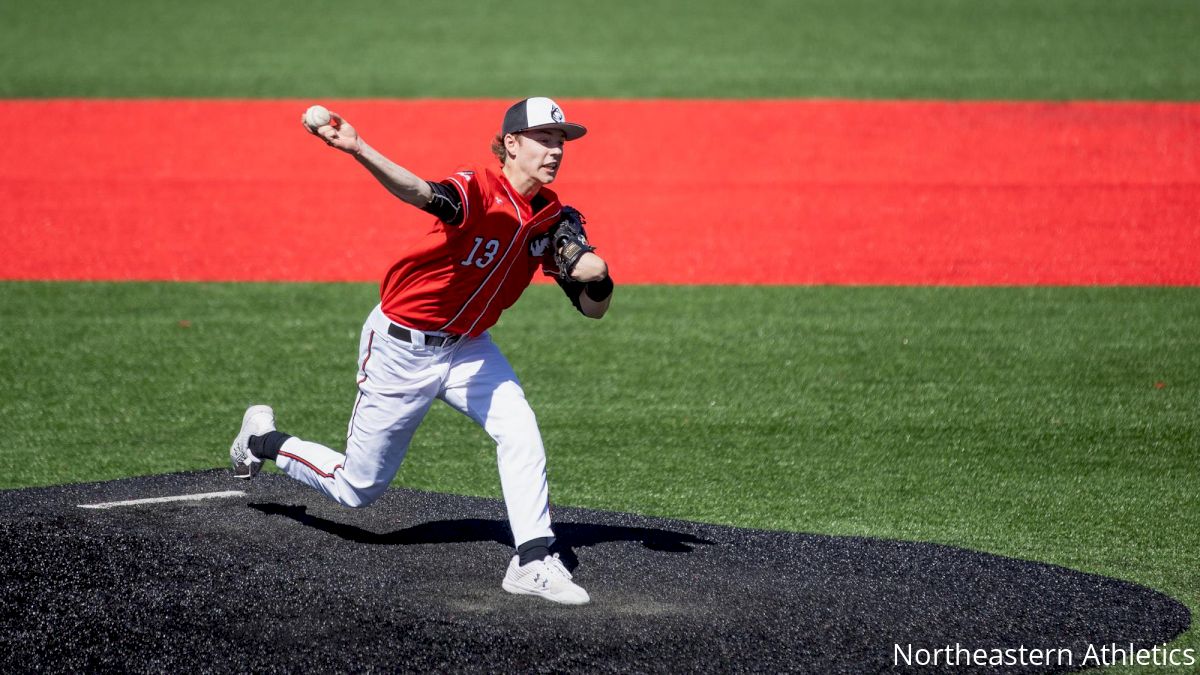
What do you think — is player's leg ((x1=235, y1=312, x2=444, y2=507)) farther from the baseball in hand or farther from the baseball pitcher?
the baseball in hand

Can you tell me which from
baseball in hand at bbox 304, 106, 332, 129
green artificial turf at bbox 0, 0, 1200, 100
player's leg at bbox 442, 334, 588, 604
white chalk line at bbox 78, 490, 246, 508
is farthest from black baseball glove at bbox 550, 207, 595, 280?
green artificial turf at bbox 0, 0, 1200, 100

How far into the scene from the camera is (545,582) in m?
5.38

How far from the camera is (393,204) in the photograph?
46.8 feet

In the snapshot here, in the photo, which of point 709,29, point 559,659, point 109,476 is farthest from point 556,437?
point 709,29

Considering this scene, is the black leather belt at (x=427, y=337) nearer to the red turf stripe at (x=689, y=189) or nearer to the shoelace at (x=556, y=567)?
the shoelace at (x=556, y=567)

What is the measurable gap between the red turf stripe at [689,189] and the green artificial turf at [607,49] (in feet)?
3.34

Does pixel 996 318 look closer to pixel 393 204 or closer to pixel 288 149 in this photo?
pixel 393 204

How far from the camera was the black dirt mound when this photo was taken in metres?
4.90

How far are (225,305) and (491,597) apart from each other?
609 cm

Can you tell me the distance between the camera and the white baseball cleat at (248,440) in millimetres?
6586

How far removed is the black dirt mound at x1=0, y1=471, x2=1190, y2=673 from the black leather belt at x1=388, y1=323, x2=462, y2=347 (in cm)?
88

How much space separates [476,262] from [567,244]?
37 cm

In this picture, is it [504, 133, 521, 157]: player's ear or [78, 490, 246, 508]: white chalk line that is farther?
[78, 490, 246, 508]: white chalk line

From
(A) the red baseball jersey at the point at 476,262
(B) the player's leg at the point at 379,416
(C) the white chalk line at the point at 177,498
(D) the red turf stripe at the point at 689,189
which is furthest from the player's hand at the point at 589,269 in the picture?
(D) the red turf stripe at the point at 689,189
